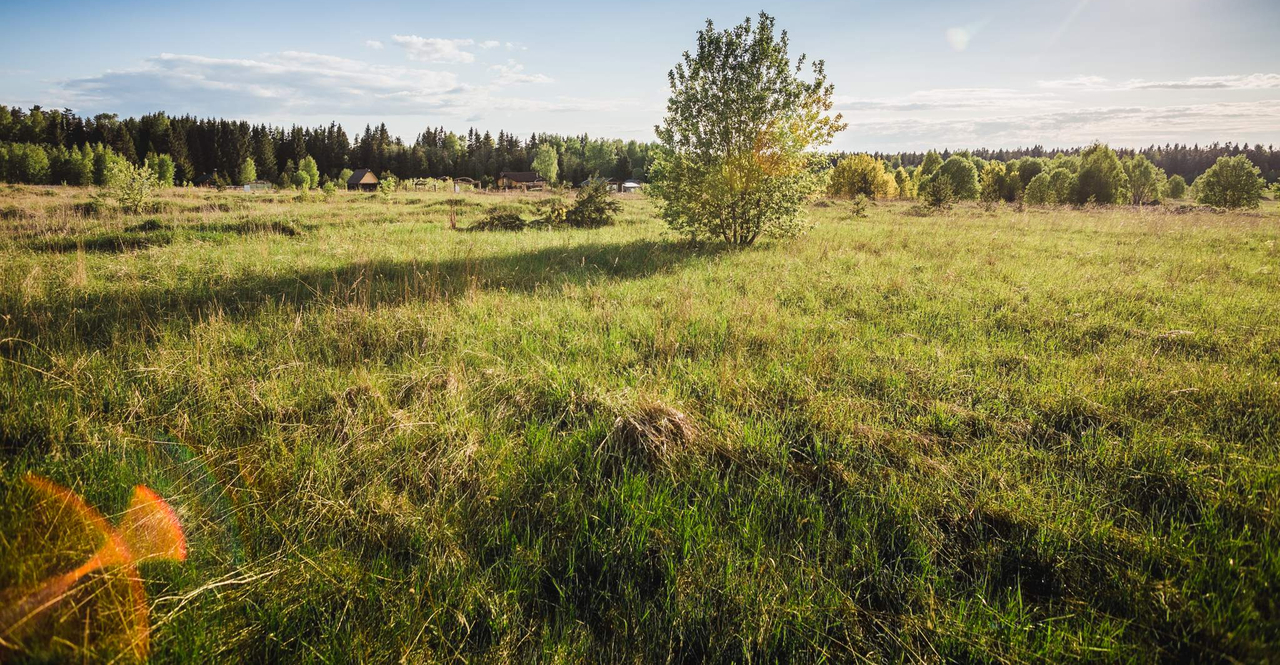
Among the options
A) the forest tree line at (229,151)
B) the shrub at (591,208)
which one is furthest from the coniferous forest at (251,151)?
the shrub at (591,208)

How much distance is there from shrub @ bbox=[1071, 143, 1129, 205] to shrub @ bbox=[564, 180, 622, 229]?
46.3 m

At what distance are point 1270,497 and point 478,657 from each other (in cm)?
406

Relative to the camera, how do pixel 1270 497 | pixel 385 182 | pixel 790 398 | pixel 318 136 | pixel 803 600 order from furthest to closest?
1. pixel 318 136
2. pixel 385 182
3. pixel 790 398
4. pixel 1270 497
5. pixel 803 600

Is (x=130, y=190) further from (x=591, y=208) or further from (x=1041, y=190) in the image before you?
(x=1041, y=190)

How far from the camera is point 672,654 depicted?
1.87 m

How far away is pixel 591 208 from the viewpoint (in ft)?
57.6

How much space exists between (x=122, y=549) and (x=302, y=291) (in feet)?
18.7

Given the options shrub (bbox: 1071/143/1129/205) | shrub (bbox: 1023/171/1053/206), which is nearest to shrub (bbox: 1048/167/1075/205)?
shrub (bbox: 1023/171/1053/206)

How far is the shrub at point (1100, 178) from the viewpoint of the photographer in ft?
135

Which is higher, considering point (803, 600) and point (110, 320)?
point (110, 320)

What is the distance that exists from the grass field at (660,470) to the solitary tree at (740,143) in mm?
6615

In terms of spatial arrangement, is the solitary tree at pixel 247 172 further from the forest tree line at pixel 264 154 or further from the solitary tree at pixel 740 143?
the solitary tree at pixel 740 143

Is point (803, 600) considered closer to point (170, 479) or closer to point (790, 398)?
point (790, 398)

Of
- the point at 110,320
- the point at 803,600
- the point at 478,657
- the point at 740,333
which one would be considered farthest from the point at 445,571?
the point at 110,320
